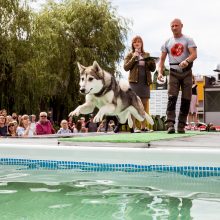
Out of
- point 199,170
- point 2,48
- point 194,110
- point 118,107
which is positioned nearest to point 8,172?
point 199,170

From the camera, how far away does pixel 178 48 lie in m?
7.39

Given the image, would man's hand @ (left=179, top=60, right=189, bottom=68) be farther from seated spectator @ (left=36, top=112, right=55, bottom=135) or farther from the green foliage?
the green foliage

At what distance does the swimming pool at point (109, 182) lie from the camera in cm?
339

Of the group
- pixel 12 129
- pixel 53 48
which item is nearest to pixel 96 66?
pixel 12 129

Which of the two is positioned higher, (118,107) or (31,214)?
(118,107)

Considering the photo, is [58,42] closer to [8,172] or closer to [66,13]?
[66,13]

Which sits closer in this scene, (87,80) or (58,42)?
(87,80)

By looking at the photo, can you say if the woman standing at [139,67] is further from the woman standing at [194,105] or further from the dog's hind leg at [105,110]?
the woman standing at [194,105]

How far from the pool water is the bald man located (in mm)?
2742

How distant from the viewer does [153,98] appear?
15.9 metres

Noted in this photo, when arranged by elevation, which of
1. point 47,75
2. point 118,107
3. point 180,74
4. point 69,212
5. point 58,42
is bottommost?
point 69,212

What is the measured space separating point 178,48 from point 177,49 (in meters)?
0.02

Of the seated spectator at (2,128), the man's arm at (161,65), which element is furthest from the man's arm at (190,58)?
the seated spectator at (2,128)

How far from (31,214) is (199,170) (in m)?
2.21
